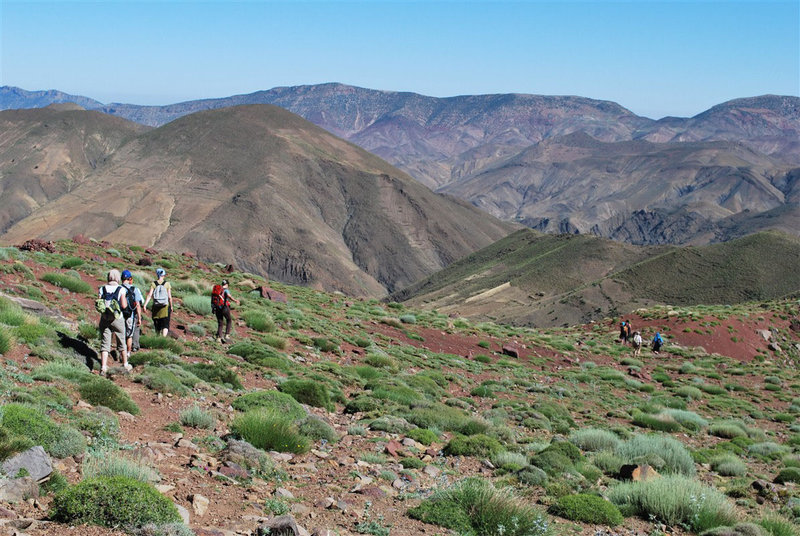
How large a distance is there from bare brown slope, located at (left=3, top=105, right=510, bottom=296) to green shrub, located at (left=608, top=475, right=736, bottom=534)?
97.2 m

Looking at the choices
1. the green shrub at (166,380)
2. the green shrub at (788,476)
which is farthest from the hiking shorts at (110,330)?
the green shrub at (788,476)

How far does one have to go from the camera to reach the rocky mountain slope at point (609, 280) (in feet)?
224

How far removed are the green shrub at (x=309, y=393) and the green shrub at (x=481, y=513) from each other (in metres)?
5.17

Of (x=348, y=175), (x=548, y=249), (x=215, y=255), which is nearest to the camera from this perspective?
(x=548, y=249)

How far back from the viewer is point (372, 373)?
54.3ft

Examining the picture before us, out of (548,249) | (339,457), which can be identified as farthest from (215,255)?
(339,457)

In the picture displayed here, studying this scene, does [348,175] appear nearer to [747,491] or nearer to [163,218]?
[163,218]

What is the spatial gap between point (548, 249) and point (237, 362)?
281ft

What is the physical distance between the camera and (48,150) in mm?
163000

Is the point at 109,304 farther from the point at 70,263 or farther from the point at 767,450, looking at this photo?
the point at 767,450

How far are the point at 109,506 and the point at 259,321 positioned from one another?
13.3m

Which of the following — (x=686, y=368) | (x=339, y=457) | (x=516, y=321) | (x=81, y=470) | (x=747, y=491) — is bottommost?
(x=516, y=321)

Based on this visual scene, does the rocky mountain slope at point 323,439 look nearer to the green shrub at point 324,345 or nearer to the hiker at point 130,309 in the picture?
the green shrub at point 324,345

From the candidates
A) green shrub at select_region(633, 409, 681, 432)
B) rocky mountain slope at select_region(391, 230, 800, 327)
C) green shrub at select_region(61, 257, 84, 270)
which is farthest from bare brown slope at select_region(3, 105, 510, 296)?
green shrub at select_region(633, 409, 681, 432)
